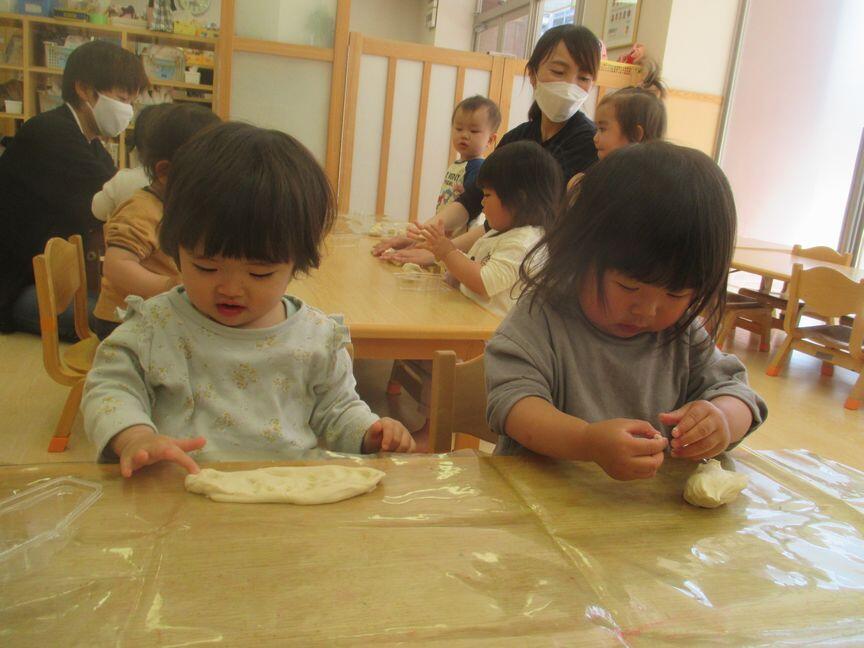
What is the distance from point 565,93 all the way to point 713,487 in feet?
5.57

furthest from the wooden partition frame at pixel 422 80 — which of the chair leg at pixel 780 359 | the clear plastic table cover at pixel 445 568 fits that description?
the clear plastic table cover at pixel 445 568

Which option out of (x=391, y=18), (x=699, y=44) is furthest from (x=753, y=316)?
(x=391, y=18)

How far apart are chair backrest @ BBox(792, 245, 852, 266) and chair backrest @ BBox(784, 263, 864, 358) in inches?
33.2

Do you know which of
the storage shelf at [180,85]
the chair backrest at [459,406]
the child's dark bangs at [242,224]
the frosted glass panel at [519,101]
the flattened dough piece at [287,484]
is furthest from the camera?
the storage shelf at [180,85]

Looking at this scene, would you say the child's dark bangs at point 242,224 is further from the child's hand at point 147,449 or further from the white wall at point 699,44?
the white wall at point 699,44

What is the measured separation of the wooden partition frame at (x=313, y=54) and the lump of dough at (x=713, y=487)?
12.0 feet

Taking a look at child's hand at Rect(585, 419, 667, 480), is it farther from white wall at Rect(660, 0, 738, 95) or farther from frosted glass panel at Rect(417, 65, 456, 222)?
white wall at Rect(660, 0, 738, 95)

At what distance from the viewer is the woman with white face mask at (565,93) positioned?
7.14ft

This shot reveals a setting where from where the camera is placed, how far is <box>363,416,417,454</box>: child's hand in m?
0.97

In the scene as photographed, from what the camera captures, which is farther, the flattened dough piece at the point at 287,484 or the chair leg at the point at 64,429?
the chair leg at the point at 64,429

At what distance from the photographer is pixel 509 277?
189cm

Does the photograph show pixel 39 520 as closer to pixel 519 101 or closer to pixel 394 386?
pixel 394 386

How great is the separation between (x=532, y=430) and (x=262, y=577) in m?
0.43

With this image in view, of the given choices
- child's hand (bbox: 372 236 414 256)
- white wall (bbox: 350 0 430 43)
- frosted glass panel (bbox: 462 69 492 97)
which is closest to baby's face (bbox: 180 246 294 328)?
child's hand (bbox: 372 236 414 256)
